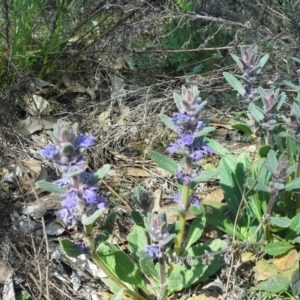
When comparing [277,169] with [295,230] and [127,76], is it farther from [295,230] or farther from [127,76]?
[127,76]

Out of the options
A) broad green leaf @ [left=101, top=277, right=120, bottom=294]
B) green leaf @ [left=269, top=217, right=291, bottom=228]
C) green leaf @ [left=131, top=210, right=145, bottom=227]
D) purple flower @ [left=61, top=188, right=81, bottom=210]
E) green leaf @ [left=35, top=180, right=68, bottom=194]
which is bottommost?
broad green leaf @ [left=101, top=277, right=120, bottom=294]

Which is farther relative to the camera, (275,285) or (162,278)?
(275,285)

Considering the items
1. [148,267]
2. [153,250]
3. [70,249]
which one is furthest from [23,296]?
[153,250]

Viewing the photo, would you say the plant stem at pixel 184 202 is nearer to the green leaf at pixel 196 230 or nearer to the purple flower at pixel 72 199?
the green leaf at pixel 196 230

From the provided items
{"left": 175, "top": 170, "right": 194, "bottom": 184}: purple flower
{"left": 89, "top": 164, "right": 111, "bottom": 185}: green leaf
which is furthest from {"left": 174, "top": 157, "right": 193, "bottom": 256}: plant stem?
{"left": 89, "top": 164, "right": 111, "bottom": 185}: green leaf

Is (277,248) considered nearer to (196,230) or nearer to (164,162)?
(196,230)

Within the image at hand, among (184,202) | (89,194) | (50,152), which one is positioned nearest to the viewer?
(50,152)

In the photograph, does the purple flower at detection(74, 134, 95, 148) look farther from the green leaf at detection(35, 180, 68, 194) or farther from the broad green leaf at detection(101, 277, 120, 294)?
the broad green leaf at detection(101, 277, 120, 294)
